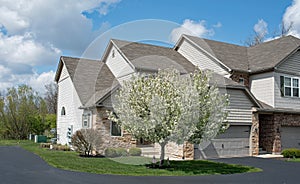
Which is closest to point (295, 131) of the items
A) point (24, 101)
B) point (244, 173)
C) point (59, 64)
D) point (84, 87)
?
point (244, 173)

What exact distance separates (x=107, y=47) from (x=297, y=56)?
49.3 ft

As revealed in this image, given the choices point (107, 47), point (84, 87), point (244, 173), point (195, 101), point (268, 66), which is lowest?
point (244, 173)

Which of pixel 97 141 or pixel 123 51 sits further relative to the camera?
pixel 123 51

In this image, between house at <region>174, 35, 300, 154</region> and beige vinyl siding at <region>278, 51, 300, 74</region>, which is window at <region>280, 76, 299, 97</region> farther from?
beige vinyl siding at <region>278, 51, 300, 74</region>

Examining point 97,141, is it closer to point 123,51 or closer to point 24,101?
point 123,51

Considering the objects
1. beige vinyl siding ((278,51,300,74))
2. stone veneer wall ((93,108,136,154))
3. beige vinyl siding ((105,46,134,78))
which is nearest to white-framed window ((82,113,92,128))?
stone veneer wall ((93,108,136,154))

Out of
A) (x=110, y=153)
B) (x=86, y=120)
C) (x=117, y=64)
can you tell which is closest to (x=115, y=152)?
(x=110, y=153)

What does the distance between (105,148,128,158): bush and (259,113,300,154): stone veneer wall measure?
10274 millimetres

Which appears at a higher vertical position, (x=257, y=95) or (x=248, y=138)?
(x=257, y=95)

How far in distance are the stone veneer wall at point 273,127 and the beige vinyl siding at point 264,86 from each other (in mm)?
1067

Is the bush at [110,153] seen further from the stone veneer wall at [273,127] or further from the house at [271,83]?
the stone veneer wall at [273,127]

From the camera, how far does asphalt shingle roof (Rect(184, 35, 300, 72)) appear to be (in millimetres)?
24297

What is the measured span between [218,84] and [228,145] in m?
4.14

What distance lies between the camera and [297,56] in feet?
82.1
